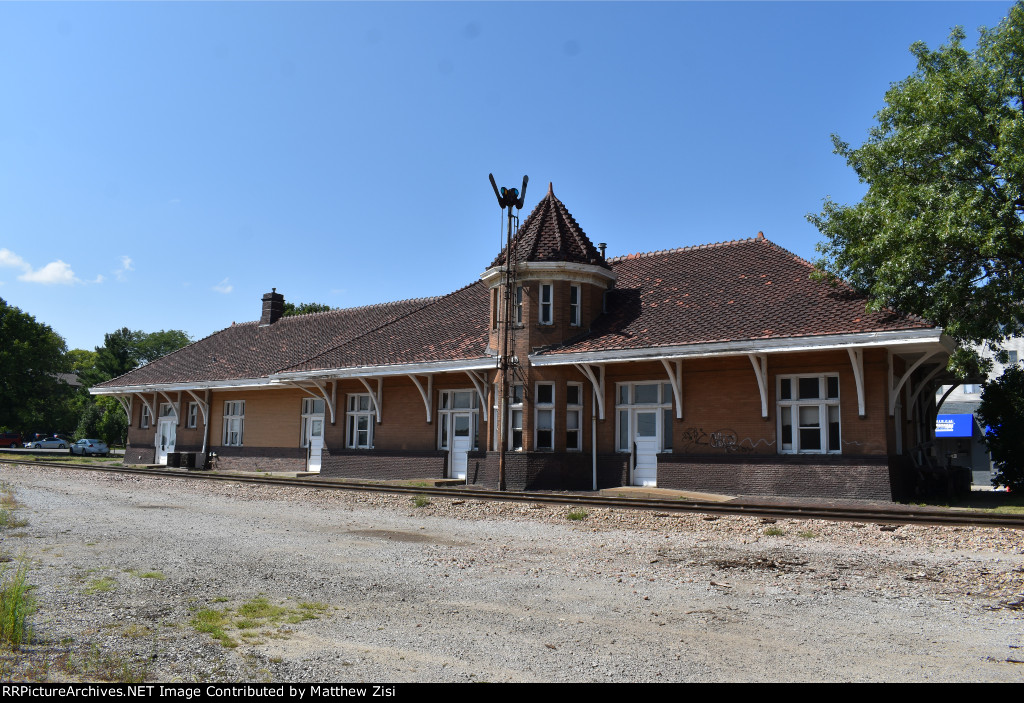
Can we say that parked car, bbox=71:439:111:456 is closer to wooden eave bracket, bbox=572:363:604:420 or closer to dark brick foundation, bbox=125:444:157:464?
dark brick foundation, bbox=125:444:157:464

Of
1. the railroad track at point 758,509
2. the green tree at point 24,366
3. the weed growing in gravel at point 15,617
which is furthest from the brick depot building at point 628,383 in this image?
the green tree at point 24,366

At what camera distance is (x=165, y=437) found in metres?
35.0

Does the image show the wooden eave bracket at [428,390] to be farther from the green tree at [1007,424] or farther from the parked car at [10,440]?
the parked car at [10,440]

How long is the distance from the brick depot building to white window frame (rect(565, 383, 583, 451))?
0.05 meters

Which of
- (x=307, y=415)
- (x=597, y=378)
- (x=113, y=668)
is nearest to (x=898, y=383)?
(x=597, y=378)

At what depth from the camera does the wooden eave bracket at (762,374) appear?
680 inches

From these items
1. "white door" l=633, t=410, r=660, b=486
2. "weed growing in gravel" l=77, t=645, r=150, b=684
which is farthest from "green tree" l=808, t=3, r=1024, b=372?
"weed growing in gravel" l=77, t=645, r=150, b=684

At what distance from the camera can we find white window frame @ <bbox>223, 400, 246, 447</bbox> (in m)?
31.5

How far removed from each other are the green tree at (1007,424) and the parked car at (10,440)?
216ft

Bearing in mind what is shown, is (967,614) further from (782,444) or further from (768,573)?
(782,444)

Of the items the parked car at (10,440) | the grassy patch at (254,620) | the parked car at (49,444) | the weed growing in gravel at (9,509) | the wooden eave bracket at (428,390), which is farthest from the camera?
the parked car at (10,440)

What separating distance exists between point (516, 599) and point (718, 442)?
12.0 meters

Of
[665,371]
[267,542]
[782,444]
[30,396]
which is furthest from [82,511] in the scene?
[30,396]

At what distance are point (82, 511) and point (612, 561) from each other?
9994mm
